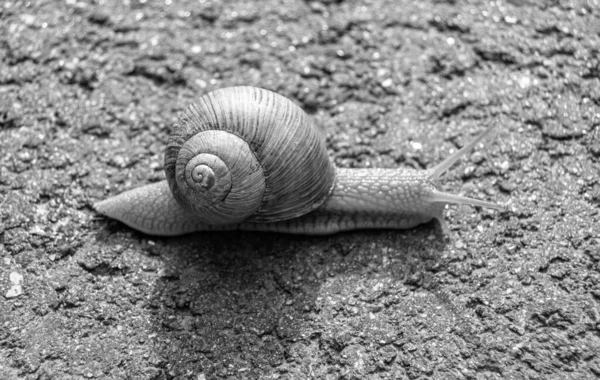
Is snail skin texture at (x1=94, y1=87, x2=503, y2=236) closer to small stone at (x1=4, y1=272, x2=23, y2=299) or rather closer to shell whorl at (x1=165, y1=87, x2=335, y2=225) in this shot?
shell whorl at (x1=165, y1=87, x2=335, y2=225)

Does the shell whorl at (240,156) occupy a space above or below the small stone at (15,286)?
above

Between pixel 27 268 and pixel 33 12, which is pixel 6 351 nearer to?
pixel 27 268

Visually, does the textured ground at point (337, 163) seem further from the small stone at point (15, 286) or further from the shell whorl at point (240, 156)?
the shell whorl at point (240, 156)

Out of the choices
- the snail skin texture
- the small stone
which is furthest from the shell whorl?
the small stone

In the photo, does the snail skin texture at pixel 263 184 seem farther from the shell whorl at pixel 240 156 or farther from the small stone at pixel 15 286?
the small stone at pixel 15 286

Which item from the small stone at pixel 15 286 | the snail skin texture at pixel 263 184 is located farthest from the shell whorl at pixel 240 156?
the small stone at pixel 15 286

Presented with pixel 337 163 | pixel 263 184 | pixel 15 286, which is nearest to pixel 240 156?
pixel 263 184

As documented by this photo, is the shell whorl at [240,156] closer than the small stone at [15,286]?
Yes

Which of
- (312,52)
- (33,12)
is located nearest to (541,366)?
(312,52)
